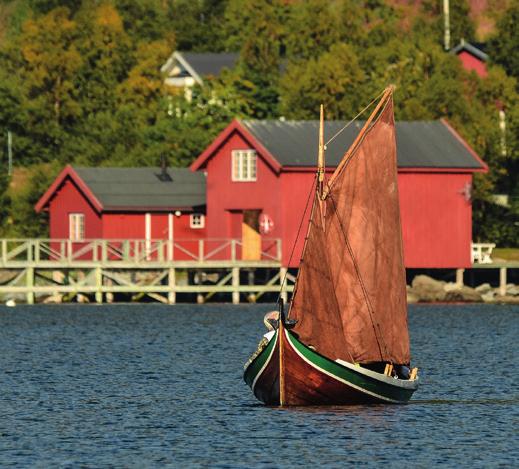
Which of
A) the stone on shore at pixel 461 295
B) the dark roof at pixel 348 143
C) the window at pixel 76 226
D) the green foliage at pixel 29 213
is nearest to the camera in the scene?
the dark roof at pixel 348 143

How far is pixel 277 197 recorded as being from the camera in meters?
71.6

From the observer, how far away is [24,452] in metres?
31.1

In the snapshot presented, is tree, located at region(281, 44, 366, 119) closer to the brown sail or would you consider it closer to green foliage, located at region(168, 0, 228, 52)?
green foliage, located at region(168, 0, 228, 52)

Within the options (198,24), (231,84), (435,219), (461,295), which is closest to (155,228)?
(435,219)

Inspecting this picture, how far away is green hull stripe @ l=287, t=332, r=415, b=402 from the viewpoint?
Result: 34.2 metres

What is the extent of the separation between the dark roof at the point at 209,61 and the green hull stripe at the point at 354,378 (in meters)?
77.6

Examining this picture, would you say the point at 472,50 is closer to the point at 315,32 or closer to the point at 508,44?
the point at 508,44

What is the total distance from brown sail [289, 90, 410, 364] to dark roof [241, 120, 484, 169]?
3328 cm

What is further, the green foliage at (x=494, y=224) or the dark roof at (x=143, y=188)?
the green foliage at (x=494, y=224)

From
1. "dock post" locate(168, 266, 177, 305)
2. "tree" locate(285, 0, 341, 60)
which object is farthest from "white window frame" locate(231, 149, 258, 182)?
"tree" locate(285, 0, 341, 60)

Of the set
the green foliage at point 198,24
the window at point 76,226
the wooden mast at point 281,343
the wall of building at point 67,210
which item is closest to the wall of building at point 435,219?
the wall of building at point 67,210

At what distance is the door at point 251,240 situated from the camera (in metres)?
73.1

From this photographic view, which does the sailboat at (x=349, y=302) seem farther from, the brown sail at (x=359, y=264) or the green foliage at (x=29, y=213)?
the green foliage at (x=29, y=213)

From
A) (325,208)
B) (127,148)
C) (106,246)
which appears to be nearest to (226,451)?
(325,208)
